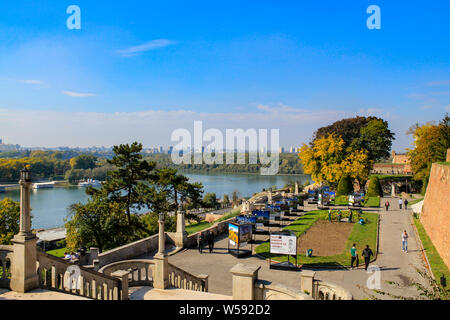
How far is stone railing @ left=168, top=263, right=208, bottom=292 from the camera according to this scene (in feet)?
34.0

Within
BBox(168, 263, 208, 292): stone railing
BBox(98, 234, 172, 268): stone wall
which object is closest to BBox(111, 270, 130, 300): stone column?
BBox(168, 263, 208, 292): stone railing

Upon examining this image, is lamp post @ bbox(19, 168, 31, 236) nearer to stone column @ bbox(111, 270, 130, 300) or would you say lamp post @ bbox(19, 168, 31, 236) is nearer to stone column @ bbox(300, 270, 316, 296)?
stone column @ bbox(111, 270, 130, 300)

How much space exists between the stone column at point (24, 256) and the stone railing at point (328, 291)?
713 cm

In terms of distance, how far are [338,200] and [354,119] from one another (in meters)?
24.6

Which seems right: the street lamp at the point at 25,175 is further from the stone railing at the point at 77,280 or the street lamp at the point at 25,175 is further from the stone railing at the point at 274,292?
the stone railing at the point at 274,292

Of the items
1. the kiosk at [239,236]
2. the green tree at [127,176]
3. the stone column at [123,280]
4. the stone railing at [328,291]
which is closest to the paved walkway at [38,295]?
the stone column at [123,280]

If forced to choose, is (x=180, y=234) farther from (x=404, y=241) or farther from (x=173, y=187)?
(x=173, y=187)

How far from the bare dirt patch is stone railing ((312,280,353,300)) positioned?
7.81 metres

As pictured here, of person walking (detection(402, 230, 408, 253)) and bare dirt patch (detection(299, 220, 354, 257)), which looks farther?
person walking (detection(402, 230, 408, 253))

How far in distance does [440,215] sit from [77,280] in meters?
18.6
